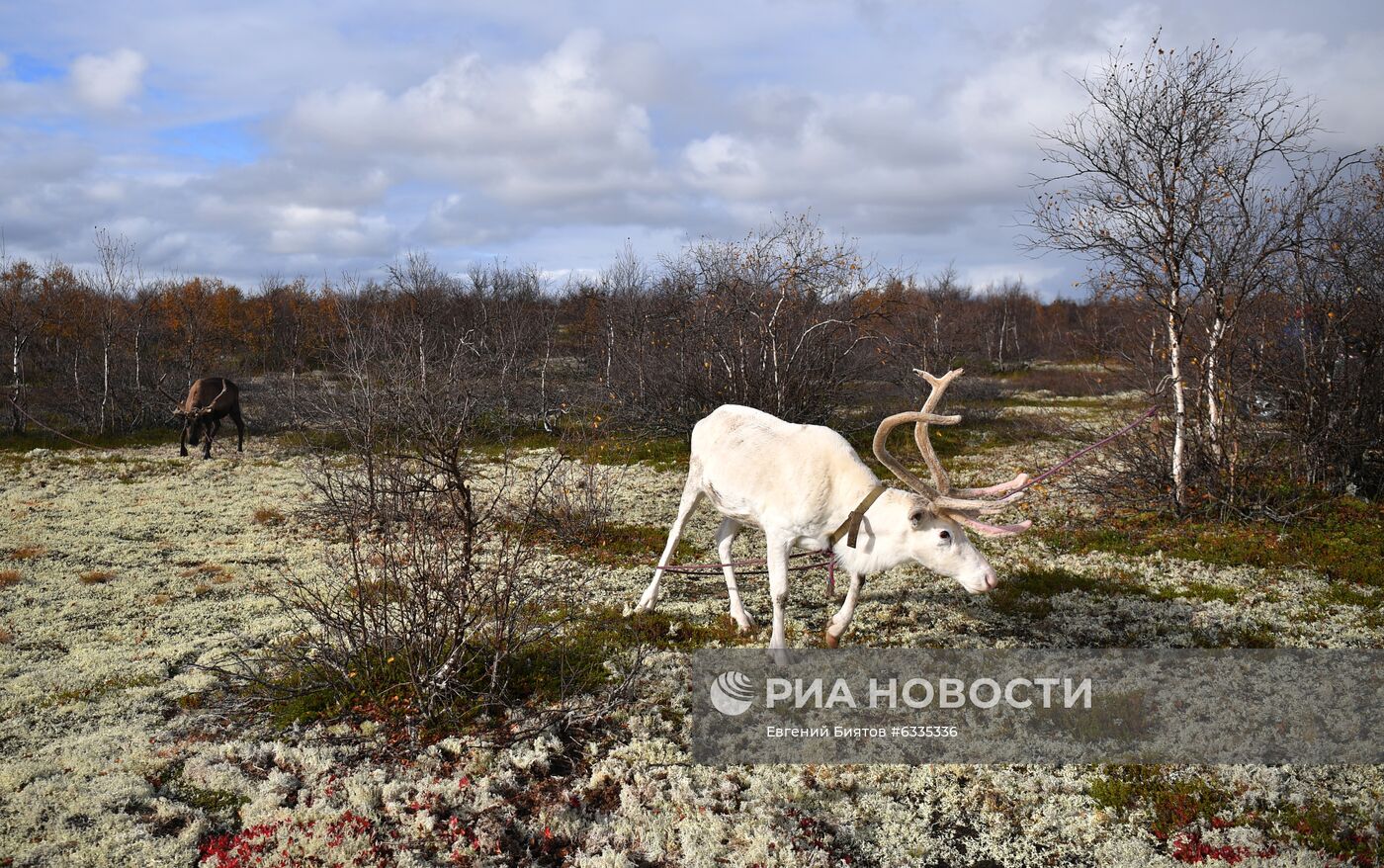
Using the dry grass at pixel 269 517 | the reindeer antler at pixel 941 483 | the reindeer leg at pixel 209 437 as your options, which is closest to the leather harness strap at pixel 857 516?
the reindeer antler at pixel 941 483

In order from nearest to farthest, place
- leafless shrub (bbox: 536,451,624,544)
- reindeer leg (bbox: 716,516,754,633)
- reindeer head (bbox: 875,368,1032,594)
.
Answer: reindeer head (bbox: 875,368,1032,594)
reindeer leg (bbox: 716,516,754,633)
leafless shrub (bbox: 536,451,624,544)

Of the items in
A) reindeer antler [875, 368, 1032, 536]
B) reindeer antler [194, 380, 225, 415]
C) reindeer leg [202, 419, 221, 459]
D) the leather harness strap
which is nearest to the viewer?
reindeer antler [875, 368, 1032, 536]

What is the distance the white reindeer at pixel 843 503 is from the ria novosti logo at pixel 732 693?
0.41 meters

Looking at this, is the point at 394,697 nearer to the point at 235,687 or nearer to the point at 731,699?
the point at 235,687

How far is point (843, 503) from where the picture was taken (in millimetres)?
6121

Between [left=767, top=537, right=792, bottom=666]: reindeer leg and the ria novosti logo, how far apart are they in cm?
33

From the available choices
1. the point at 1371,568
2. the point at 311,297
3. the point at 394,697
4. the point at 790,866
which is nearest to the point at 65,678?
the point at 394,697

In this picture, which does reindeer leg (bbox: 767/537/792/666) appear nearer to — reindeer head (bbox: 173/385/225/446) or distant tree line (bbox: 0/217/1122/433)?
distant tree line (bbox: 0/217/1122/433)

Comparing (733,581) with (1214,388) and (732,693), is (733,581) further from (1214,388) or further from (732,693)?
(1214,388)

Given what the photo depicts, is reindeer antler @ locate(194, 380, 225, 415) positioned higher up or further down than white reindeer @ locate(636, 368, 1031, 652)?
higher up

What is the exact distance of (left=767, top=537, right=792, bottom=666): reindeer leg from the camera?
629 cm

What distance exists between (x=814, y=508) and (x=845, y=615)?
89 centimetres

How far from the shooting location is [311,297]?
49719 millimetres

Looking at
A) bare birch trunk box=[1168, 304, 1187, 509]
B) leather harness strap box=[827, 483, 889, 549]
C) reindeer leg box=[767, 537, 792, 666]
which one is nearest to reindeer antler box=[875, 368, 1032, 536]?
leather harness strap box=[827, 483, 889, 549]
